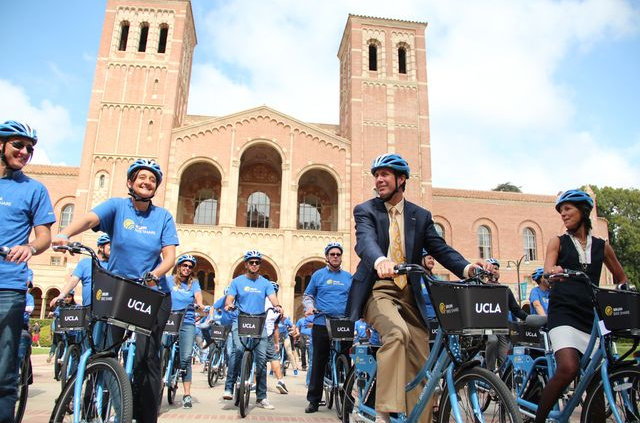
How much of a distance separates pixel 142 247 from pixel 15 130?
4.00ft

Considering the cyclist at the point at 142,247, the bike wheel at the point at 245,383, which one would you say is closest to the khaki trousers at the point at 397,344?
the cyclist at the point at 142,247

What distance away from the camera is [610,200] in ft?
159

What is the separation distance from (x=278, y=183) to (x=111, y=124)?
10.7 meters

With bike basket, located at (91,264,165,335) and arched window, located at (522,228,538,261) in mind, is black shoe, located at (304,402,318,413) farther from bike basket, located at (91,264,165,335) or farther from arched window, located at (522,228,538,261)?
arched window, located at (522,228,538,261)

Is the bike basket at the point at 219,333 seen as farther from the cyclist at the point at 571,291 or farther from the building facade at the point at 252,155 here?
the building facade at the point at 252,155

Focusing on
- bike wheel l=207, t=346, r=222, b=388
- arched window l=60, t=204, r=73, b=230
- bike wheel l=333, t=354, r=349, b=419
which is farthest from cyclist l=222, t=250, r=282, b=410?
arched window l=60, t=204, r=73, b=230

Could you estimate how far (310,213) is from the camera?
3200 centimetres

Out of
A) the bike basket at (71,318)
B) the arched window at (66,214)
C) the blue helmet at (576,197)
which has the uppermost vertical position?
the arched window at (66,214)

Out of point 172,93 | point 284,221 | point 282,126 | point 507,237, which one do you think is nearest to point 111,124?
point 172,93

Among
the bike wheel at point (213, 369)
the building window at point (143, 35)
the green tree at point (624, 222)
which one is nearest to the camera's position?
the bike wheel at point (213, 369)

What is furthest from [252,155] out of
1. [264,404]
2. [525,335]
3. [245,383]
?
[525,335]

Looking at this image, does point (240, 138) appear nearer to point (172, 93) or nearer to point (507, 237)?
point (172, 93)

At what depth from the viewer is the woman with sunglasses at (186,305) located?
22.3 feet

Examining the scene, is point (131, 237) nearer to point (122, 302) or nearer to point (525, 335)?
point (122, 302)
